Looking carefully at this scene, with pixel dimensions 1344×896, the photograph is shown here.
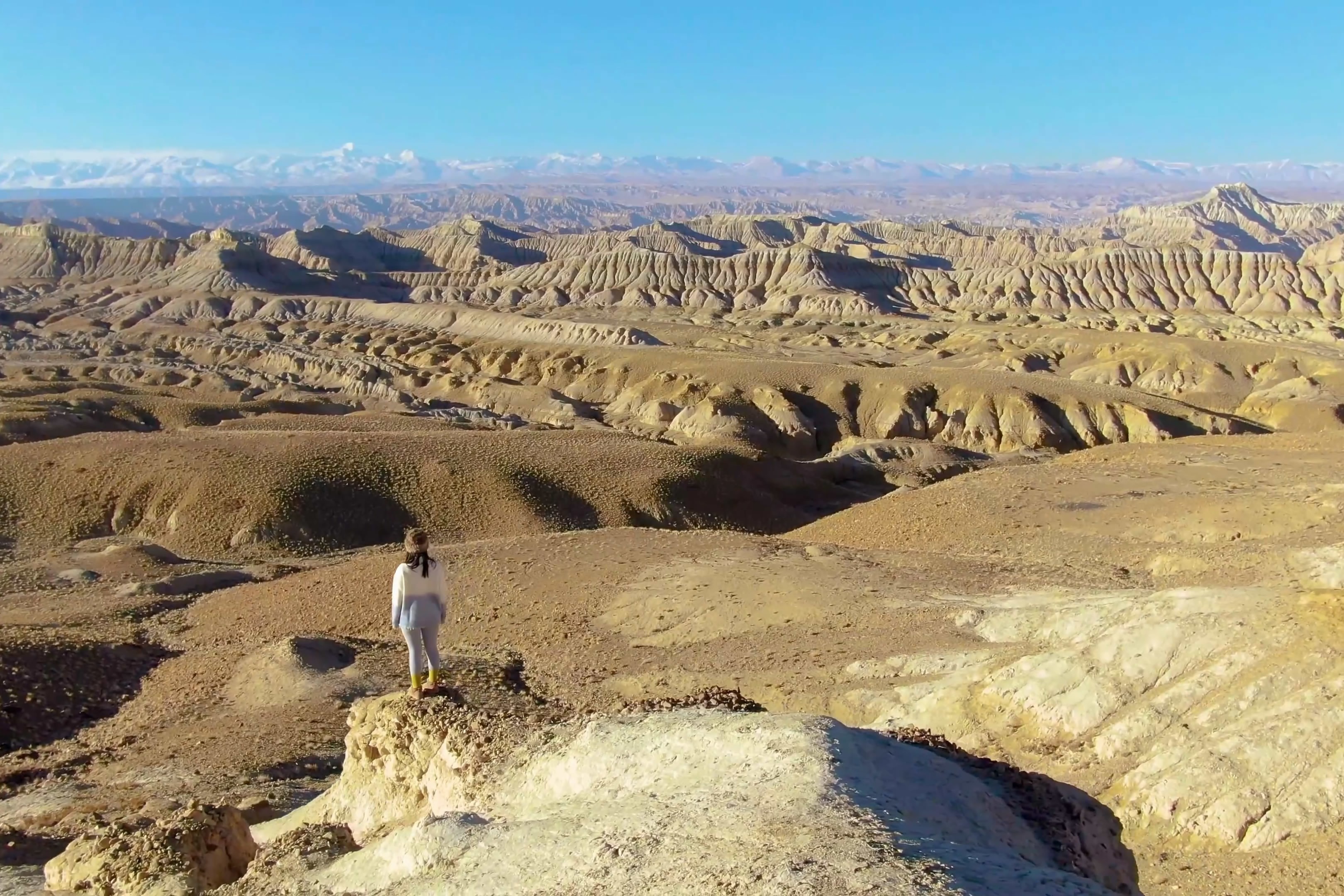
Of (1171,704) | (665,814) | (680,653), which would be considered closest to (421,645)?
(665,814)

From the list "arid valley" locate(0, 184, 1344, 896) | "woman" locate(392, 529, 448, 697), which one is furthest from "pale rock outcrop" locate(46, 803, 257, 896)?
"woman" locate(392, 529, 448, 697)

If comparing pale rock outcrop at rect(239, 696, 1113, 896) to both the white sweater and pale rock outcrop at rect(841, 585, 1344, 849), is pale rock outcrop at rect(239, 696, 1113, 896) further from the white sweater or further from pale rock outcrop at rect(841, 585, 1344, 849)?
pale rock outcrop at rect(841, 585, 1344, 849)

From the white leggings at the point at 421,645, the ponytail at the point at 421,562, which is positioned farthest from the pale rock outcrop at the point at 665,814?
the ponytail at the point at 421,562

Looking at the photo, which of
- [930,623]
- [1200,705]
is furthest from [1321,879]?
[930,623]

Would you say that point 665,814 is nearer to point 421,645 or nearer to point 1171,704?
point 421,645

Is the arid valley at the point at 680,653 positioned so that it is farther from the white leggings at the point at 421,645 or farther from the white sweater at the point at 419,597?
the white sweater at the point at 419,597

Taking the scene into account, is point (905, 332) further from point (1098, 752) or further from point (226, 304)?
point (1098, 752)
